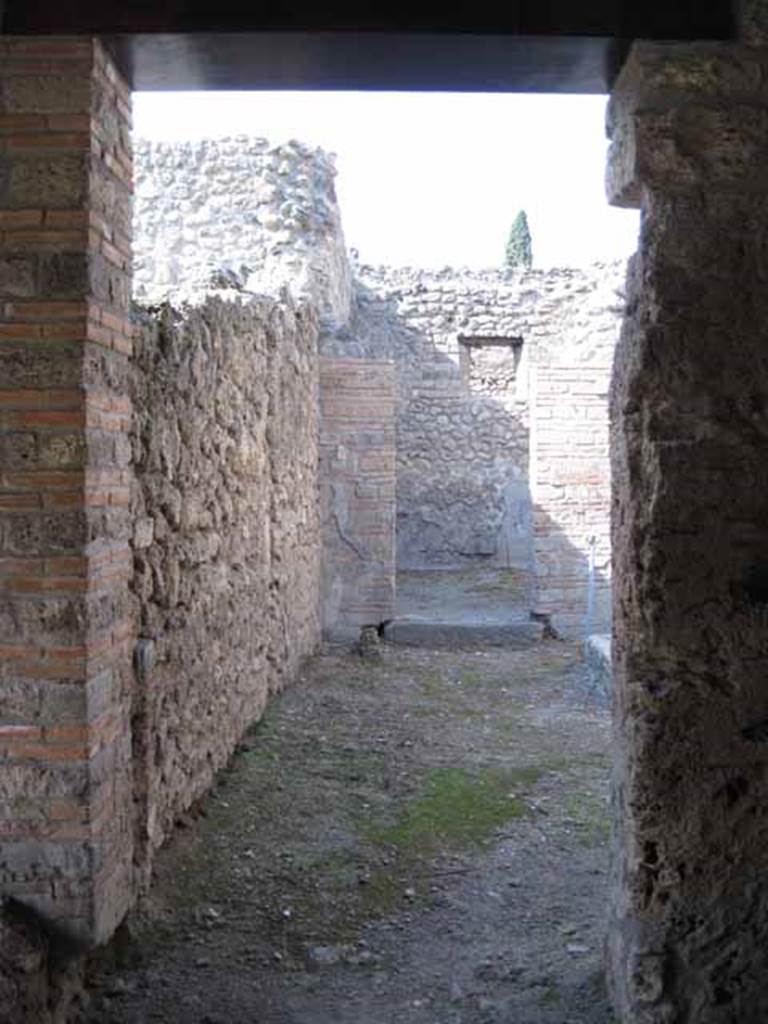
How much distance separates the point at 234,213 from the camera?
31.0 feet

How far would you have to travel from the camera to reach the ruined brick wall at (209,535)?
163 inches

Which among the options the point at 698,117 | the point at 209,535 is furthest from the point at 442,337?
the point at 698,117

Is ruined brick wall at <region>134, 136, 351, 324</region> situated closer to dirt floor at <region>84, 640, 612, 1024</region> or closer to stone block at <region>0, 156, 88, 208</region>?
dirt floor at <region>84, 640, 612, 1024</region>

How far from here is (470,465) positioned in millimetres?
13648

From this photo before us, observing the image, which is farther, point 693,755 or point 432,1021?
point 432,1021

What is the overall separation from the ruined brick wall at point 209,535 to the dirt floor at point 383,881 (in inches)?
12.1

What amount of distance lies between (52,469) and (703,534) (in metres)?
1.81

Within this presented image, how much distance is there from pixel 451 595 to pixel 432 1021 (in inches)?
327

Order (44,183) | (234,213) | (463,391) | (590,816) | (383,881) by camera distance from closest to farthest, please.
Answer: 1. (44,183)
2. (383,881)
3. (590,816)
4. (234,213)
5. (463,391)

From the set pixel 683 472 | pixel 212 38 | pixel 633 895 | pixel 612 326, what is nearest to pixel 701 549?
pixel 683 472

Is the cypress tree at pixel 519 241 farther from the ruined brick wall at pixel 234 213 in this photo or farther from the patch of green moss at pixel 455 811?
the patch of green moss at pixel 455 811

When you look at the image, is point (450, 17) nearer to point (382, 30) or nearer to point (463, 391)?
point (382, 30)

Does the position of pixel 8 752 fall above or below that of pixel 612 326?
below

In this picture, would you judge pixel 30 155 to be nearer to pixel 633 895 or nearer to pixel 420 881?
pixel 633 895
